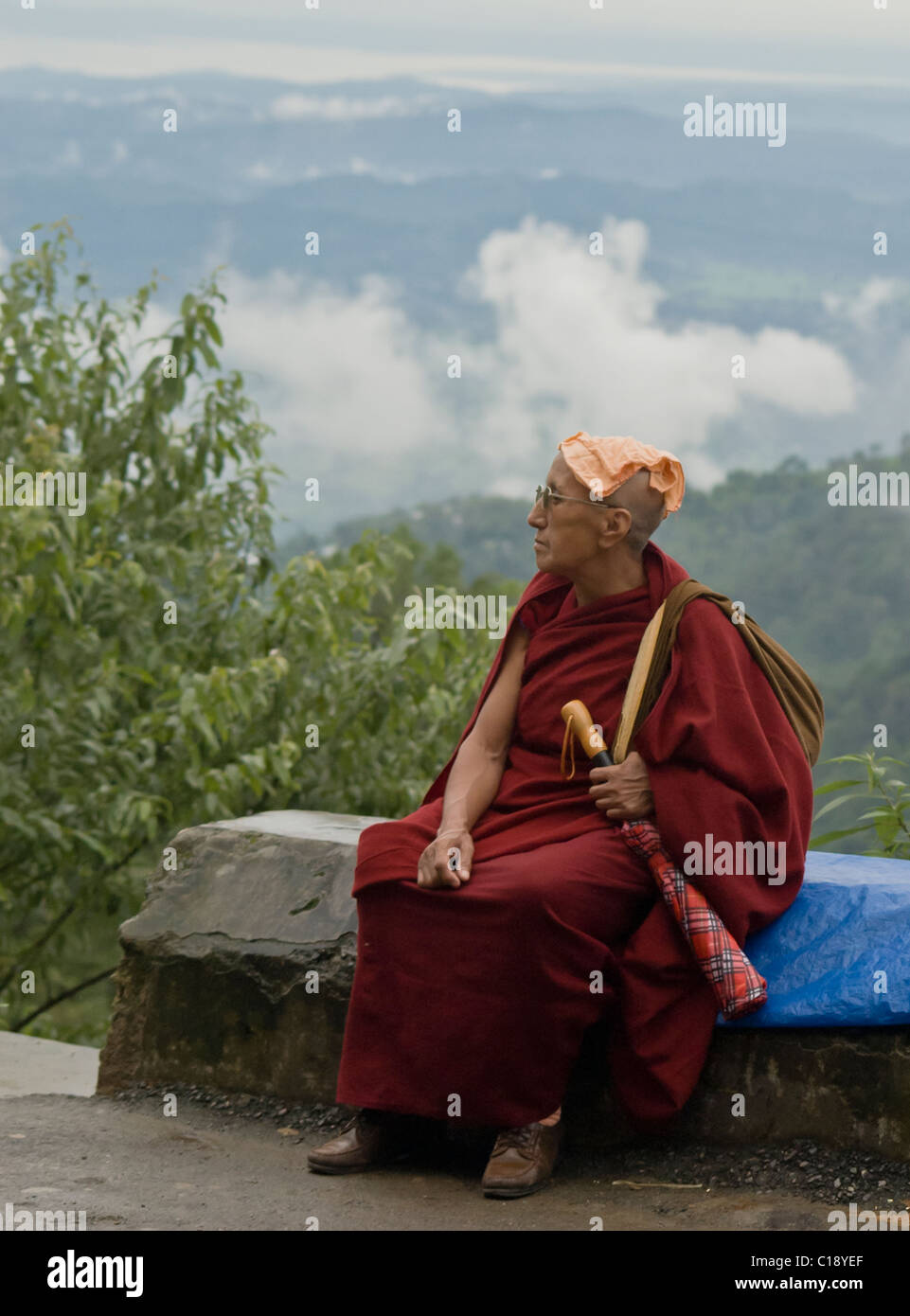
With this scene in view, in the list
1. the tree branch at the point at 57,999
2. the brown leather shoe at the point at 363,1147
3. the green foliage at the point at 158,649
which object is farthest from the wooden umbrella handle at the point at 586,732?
the tree branch at the point at 57,999

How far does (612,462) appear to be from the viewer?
327cm

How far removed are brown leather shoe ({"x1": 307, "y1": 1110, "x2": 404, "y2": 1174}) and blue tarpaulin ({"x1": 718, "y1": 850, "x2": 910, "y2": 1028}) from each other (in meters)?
0.73

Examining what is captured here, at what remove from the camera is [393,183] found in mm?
71562

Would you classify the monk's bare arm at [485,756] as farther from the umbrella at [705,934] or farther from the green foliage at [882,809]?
the green foliage at [882,809]

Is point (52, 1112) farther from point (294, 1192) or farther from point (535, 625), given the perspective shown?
point (535, 625)

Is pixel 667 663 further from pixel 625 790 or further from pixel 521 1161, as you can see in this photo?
pixel 521 1161

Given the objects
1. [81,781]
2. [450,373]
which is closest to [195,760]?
[81,781]

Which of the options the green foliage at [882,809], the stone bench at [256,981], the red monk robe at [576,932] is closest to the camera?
the red monk robe at [576,932]

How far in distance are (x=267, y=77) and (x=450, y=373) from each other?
82877 millimetres

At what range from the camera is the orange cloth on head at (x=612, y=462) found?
3.27 m

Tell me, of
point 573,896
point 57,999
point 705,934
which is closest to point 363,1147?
point 573,896

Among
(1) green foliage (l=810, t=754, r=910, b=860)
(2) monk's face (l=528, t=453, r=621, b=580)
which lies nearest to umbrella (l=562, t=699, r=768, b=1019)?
(2) monk's face (l=528, t=453, r=621, b=580)

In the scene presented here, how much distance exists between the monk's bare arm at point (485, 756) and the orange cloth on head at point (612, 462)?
1.46 feet

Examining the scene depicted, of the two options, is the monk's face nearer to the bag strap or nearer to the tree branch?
the bag strap
